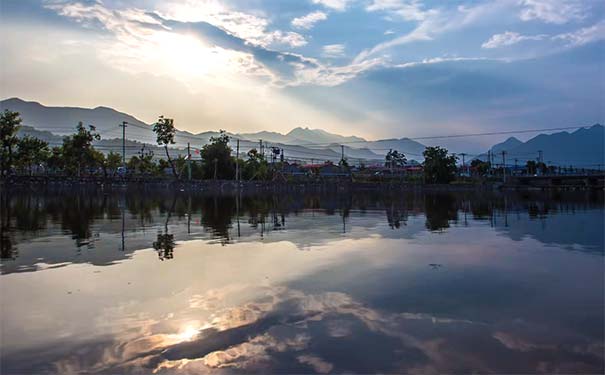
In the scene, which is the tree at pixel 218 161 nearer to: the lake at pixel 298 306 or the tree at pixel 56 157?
the tree at pixel 56 157

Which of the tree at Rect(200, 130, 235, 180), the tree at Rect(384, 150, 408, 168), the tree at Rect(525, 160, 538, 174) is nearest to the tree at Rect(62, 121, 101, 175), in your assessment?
the tree at Rect(200, 130, 235, 180)

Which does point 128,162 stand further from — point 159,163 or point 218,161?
point 218,161

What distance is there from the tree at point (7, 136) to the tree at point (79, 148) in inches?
349

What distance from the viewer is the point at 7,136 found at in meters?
53.7

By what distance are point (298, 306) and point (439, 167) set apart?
3726 inches

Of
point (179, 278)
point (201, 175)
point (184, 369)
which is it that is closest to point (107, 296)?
point (179, 278)

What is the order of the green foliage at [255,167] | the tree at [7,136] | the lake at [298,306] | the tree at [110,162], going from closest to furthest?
1. the lake at [298,306]
2. the tree at [7,136]
3. the tree at [110,162]
4. the green foliage at [255,167]

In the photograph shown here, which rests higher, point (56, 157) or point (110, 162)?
point (56, 157)

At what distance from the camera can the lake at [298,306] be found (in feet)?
16.1

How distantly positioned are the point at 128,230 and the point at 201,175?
227ft

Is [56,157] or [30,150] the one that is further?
[56,157]

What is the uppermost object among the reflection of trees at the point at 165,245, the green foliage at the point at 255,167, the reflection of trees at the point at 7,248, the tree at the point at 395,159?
the tree at the point at 395,159

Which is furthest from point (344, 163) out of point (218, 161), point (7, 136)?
point (7, 136)

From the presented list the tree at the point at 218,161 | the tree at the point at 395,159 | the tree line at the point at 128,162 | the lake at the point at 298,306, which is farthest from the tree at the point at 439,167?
the lake at the point at 298,306
